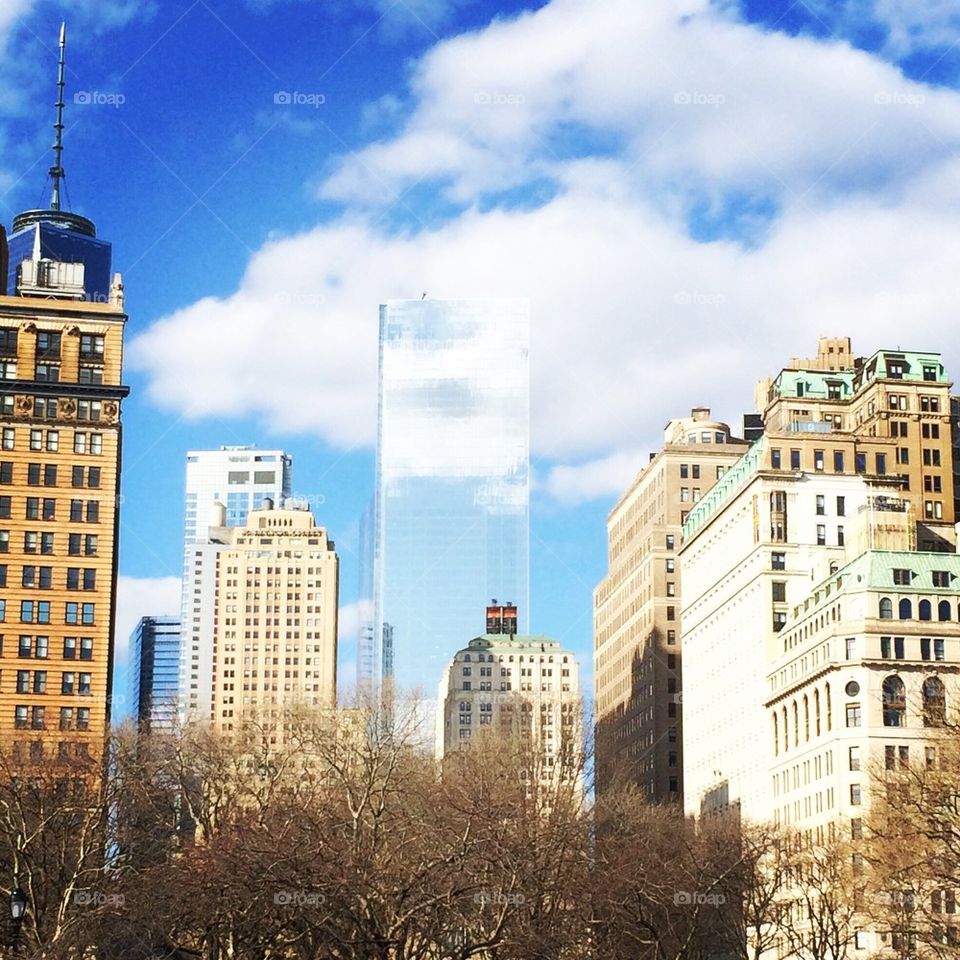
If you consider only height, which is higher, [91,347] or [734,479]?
[91,347]

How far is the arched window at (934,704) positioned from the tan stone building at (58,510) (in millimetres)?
60131

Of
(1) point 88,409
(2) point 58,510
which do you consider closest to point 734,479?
(1) point 88,409

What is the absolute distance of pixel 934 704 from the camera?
111750 mm

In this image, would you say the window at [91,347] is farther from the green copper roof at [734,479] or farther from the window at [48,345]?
the green copper roof at [734,479]

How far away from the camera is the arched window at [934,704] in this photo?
96500mm

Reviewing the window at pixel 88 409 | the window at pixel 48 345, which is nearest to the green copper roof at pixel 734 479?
the window at pixel 88 409

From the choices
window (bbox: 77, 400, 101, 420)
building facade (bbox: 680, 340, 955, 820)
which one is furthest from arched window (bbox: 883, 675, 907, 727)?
window (bbox: 77, 400, 101, 420)

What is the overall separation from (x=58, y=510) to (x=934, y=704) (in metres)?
70.8

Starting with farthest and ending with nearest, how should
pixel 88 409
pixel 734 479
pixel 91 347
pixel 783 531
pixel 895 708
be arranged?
pixel 734 479, pixel 783 531, pixel 91 347, pixel 88 409, pixel 895 708

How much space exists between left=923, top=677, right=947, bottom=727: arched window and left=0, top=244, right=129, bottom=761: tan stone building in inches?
2367

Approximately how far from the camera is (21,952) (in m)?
78.2

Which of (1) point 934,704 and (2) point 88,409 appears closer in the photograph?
(1) point 934,704

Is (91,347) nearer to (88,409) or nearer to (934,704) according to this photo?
(88,409)

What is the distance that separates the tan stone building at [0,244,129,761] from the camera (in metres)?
144
